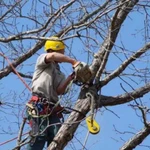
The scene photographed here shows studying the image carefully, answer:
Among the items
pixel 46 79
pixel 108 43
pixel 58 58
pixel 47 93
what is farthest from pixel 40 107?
pixel 108 43

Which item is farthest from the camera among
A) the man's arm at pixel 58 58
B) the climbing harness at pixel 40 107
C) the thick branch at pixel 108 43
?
the thick branch at pixel 108 43

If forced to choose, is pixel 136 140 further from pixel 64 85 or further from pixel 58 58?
pixel 58 58

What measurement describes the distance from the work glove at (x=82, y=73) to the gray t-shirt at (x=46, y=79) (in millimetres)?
173

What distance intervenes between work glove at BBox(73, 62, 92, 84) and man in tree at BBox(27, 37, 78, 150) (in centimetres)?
4

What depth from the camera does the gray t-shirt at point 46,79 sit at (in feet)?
14.9

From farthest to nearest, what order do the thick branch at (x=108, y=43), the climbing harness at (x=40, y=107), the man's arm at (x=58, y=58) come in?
the thick branch at (x=108, y=43), the climbing harness at (x=40, y=107), the man's arm at (x=58, y=58)

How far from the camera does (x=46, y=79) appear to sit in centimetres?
455

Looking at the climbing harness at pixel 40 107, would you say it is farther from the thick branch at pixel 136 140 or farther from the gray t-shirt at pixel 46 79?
the thick branch at pixel 136 140

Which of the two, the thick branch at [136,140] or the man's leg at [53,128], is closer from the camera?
the man's leg at [53,128]

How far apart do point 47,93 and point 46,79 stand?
13 centimetres

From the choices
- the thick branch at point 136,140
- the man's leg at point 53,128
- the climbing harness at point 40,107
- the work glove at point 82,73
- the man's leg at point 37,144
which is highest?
the work glove at point 82,73

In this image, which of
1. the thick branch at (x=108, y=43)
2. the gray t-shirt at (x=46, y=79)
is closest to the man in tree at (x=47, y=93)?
the gray t-shirt at (x=46, y=79)

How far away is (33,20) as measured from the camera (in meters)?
5.25

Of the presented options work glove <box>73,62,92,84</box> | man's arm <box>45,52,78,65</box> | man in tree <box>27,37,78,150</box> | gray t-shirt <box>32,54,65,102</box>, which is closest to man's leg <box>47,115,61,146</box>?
man in tree <box>27,37,78,150</box>
